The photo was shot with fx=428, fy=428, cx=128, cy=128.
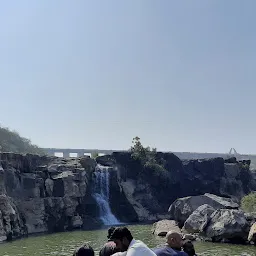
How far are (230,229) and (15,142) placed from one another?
55.4 m

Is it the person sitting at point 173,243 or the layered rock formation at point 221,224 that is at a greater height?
the person sitting at point 173,243

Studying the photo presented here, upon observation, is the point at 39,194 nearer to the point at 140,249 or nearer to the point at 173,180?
the point at 173,180

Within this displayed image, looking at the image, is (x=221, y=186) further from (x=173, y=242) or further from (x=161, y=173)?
(x=173, y=242)

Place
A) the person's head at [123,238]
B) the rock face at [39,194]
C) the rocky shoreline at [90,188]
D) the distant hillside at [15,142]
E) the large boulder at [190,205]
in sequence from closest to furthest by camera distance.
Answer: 1. the person's head at [123,238]
2. the rock face at [39,194]
3. the large boulder at [190,205]
4. the rocky shoreline at [90,188]
5. the distant hillside at [15,142]

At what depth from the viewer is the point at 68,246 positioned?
25203 mm

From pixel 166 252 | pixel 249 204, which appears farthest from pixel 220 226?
pixel 166 252

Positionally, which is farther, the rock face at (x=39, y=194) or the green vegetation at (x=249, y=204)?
the green vegetation at (x=249, y=204)

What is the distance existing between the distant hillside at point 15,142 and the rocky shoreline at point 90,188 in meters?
28.7

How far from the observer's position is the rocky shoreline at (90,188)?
111 feet

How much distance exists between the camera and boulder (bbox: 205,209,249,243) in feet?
84.2

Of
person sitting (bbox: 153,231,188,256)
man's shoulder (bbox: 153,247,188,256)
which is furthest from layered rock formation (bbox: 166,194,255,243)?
man's shoulder (bbox: 153,247,188,256)

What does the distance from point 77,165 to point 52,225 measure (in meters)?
7.43

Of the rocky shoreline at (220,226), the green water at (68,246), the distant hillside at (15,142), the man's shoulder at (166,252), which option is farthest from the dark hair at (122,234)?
the distant hillside at (15,142)

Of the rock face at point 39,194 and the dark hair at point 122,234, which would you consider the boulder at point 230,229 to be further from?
the dark hair at point 122,234
